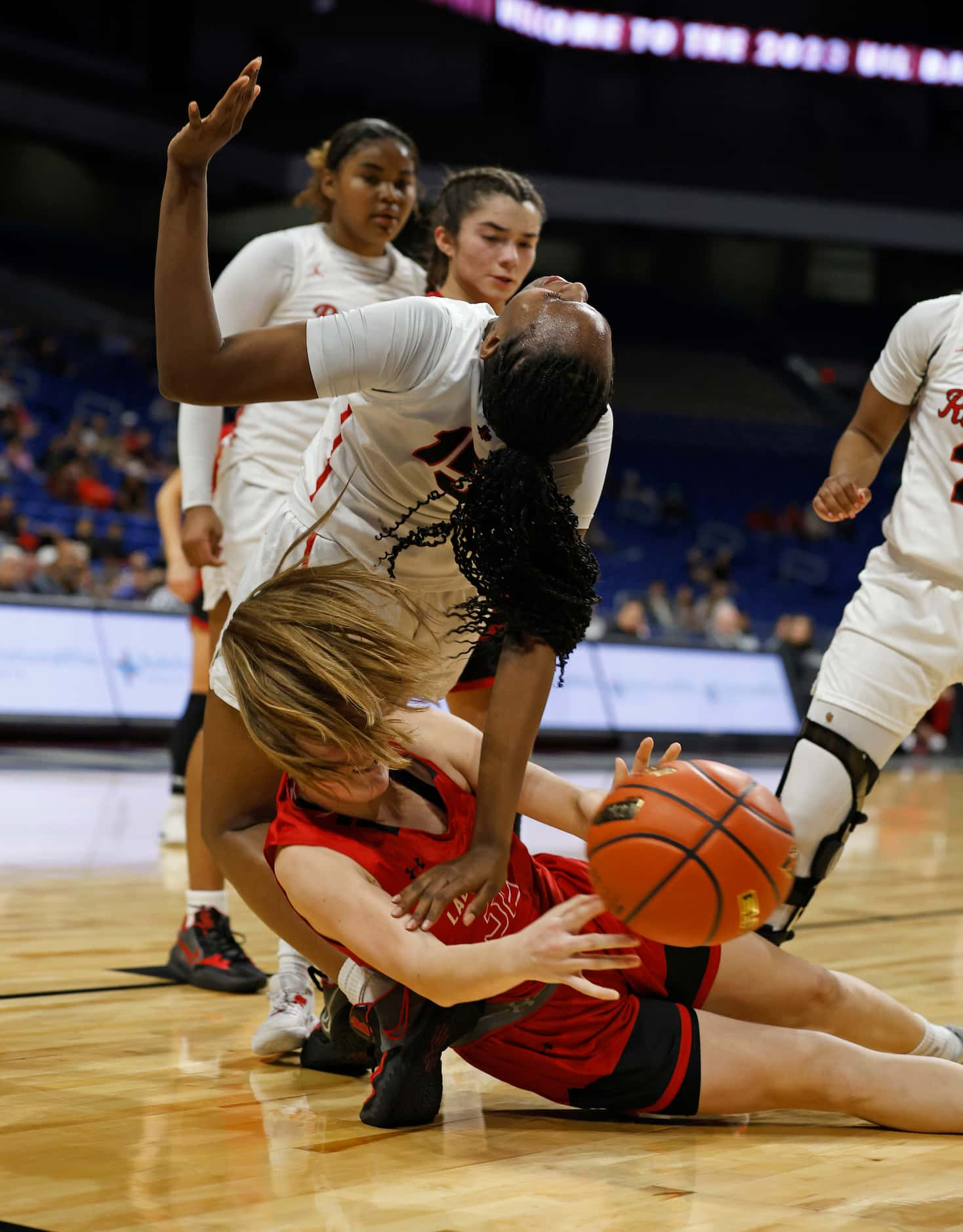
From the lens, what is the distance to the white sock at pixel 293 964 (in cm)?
335

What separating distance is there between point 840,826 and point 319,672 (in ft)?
5.21

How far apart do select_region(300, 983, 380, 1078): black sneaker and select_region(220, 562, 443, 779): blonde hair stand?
23.6 inches

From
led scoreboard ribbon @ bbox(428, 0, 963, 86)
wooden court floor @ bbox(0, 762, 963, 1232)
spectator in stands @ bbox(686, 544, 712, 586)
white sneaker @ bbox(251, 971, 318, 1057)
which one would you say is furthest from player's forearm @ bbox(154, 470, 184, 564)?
led scoreboard ribbon @ bbox(428, 0, 963, 86)

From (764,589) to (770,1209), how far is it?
20.5 m

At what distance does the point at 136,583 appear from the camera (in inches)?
526

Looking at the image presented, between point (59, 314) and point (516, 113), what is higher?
point (516, 113)

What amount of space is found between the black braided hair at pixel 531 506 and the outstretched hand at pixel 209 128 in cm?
58

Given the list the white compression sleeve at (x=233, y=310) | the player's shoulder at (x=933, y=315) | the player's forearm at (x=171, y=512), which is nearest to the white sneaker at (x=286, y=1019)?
the white compression sleeve at (x=233, y=310)

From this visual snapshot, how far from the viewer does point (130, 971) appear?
3.95 metres

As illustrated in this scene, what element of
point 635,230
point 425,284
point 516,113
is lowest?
point 425,284

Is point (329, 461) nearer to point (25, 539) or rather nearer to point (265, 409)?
point (265, 409)

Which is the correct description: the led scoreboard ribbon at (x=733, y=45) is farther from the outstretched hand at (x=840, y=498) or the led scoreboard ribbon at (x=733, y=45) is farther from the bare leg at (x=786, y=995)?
the bare leg at (x=786, y=995)

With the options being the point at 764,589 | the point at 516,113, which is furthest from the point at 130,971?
the point at 516,113

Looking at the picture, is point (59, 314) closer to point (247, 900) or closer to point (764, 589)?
point (764, 589)
